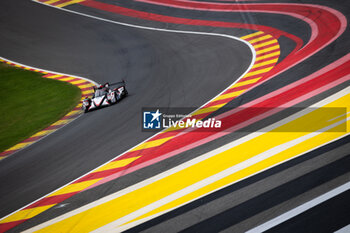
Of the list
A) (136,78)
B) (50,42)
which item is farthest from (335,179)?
(50,42)

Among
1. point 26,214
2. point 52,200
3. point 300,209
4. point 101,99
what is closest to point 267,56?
point 101,99

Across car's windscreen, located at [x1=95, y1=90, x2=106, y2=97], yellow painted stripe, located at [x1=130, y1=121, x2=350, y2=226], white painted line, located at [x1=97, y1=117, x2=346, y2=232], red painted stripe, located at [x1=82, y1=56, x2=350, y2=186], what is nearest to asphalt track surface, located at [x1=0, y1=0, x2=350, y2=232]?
yellow painted stripe, located at [x1=130, y1=121, x2=350, y2=226]

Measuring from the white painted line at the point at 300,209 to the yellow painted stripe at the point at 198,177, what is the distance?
1.80 meters

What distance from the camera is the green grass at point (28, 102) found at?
16.1 m

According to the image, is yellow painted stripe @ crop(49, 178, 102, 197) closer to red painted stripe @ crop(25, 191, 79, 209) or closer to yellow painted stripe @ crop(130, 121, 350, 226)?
red painted stripe @ crop(25, 191, 79, 209)

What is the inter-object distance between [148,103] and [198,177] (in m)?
6.62

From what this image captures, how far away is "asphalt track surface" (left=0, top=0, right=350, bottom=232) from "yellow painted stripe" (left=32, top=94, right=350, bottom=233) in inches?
15.4

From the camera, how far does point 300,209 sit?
6.77m

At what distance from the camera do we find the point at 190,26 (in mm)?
25000

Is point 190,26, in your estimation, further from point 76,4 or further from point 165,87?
point 76,4

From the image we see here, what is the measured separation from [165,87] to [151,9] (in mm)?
14747

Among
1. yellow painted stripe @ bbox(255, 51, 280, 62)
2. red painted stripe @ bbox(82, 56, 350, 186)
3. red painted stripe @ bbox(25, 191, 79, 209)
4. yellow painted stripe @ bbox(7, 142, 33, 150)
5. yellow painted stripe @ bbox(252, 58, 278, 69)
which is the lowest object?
red painted stripe @ bbox(25, 191, 79, 209)

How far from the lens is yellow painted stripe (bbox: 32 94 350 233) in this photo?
27.3ft

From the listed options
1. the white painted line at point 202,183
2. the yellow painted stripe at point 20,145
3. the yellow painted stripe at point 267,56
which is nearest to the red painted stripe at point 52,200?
the white painted line at point 202,183
